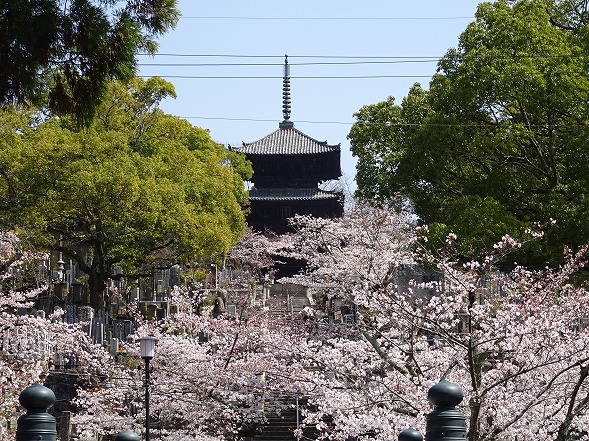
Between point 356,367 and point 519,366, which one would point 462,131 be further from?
point 519,366

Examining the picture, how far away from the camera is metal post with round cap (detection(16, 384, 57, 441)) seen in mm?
5309

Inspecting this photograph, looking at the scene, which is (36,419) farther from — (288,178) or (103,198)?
(288,178)

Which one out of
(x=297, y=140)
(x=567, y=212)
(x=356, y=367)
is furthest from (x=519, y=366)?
(x=297, y=140)

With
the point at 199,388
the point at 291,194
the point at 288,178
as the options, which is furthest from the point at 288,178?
the point at 199,388

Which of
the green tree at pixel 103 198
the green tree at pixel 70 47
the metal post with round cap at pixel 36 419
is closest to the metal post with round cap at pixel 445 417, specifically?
the metal post with round cap at pixel 36 419

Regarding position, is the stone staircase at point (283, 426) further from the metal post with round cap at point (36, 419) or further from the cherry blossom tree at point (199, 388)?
the metal post with round cap at point (36, 419)

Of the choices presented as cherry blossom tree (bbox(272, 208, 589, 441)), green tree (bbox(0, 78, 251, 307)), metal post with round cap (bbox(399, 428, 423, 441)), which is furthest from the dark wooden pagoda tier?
metal post with round cap (bbox(399, 428, 423, 441))

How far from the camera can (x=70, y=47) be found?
333 inches

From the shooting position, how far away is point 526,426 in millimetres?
12680

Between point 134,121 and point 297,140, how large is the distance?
66.8ft

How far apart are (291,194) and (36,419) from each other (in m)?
43.9

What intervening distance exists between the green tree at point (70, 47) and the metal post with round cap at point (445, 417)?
433 cm

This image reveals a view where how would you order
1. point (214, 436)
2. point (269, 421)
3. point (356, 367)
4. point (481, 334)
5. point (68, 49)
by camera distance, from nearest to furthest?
1. point (68, 49)
2. point (481, 334)
3. point (356, 367)
4. point (214, 436)
5. point (269, 421)

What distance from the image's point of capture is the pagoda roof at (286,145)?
49.8 meters
